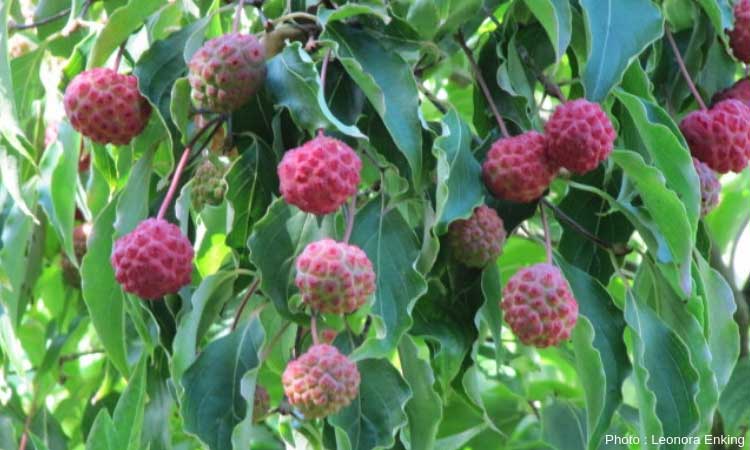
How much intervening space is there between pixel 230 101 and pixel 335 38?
15 cm

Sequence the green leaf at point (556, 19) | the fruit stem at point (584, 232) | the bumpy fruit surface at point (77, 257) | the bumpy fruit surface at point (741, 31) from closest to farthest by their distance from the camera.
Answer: the green leaf at point (556, 19)
the fruit stem at point (584, 232)
the bumpy fruit surface at point (741, 31)
the bumpy fruit surface at point (77, 257)

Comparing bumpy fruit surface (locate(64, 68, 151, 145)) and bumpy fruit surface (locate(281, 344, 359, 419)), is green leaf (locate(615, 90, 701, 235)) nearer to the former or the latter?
bumpy fruit surface (locate(281, 344, 359, 419))

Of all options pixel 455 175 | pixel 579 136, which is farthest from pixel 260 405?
pixel 579 136

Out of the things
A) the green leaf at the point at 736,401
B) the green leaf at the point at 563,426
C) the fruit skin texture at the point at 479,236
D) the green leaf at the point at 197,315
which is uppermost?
the fruit skin texture at the point at 479,236

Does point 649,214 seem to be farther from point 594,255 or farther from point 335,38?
point 335,38

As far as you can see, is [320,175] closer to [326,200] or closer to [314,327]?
[326,200]

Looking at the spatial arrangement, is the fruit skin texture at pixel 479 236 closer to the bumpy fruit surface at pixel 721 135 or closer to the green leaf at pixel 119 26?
the bumpy fruit surface at pixel 721 135

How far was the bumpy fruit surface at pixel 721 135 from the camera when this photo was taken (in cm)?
132

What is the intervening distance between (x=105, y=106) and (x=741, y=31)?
0.70 metres

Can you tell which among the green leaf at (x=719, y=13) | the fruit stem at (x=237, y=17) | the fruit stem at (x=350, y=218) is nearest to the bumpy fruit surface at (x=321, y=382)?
the fruit stem at (x=350, y=218)

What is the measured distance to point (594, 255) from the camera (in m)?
1.40

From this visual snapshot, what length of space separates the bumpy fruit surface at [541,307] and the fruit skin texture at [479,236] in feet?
0.13

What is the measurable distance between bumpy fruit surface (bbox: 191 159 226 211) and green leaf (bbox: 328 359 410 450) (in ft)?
0.84

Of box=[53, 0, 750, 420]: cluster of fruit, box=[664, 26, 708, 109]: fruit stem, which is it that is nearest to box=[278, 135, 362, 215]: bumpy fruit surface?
box=[53, 0, 750, 420]: cluster of fruit
